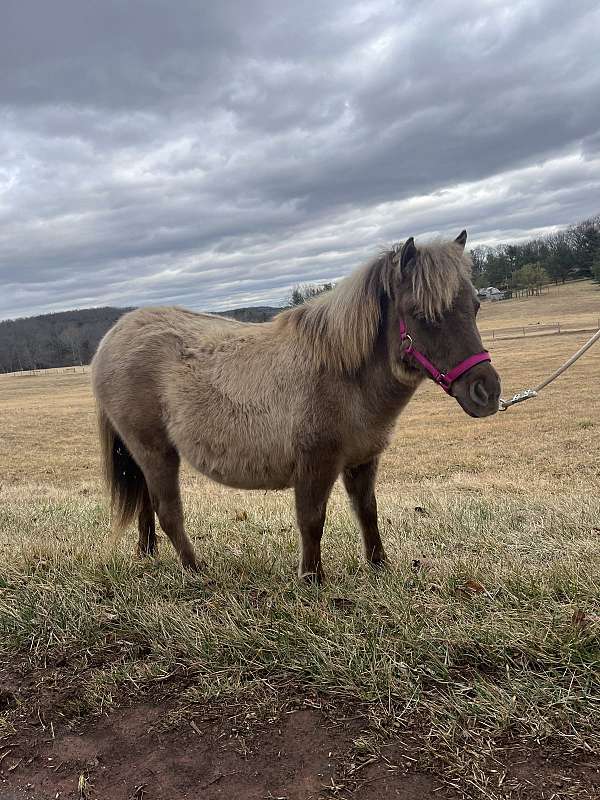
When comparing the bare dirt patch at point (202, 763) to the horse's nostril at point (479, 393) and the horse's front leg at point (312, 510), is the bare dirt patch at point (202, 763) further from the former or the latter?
the horse's nostril at point (479, 393)

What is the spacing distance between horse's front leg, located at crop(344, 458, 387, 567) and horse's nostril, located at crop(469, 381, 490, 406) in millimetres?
1201

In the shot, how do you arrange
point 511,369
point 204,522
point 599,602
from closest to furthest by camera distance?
point 599,602
point 204,522
point 511,369

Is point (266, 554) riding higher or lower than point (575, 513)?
higher

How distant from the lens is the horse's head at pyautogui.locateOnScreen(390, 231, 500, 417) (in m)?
3.17

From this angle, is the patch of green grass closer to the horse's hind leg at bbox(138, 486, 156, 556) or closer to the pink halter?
the horse's hind leg at bbox(138, 486, 156, 556)

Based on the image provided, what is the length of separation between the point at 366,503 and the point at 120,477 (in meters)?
2.45

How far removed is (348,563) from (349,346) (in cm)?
175

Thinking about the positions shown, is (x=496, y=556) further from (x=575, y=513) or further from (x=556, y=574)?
(x=575, y=513)

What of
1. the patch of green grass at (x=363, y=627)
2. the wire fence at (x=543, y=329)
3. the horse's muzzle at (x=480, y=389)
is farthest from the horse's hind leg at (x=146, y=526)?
the wire fence at (x=543, y=329)

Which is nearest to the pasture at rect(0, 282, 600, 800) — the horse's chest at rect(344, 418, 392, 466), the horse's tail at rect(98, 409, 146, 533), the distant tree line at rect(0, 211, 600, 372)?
the horse's tail at rect(98, 409, 146, 533)

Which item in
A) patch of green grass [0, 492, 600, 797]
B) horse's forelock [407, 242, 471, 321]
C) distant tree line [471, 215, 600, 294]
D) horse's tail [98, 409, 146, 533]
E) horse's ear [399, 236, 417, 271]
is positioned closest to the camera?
patch of green grass [0, 492, 600, 797]

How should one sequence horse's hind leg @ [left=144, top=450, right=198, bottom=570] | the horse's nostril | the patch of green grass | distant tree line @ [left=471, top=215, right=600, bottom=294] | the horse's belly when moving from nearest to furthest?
1. the patch of green grass
2. the horse's nostril
3. the horse's belly
4. horse's hind leg @ [left=144, top=450, right=198, bottom=570]
5. distant tree line @ [left=471, top=215, right=600, bottom=294]

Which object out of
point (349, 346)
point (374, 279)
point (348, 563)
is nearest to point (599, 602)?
point (348, 563)

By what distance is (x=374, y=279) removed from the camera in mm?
3643
